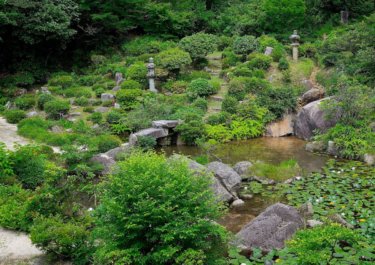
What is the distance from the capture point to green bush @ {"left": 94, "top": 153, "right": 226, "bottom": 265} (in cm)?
713

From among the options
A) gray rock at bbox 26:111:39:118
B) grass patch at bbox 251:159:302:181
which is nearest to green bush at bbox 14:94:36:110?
gray rock at bbox 26:111:39:118

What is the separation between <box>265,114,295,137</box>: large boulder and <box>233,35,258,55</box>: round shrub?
595 centimetres

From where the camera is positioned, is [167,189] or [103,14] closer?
[167,189]

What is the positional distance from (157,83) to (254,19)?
801 centimetres

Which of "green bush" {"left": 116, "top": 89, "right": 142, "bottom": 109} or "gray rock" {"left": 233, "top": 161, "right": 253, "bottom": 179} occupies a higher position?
"green bush" {"left": 116, "top": 89, "right": 142, "bottom": 109}

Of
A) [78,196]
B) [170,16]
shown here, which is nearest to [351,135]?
[78,196]

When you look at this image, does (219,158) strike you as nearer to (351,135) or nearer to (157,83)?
(351,135)

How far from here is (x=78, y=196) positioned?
11320mm

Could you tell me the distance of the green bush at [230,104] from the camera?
1908cm

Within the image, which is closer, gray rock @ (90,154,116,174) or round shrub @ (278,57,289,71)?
gray rock @ (90,154,116,174)

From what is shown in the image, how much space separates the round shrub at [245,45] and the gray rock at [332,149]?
30.2ft

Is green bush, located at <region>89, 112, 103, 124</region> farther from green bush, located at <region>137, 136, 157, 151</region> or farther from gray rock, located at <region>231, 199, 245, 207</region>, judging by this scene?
gray rock, located at <region>231, 199, 245, 207</region>

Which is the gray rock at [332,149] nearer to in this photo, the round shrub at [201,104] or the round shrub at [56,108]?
the round shrub at [201,104]

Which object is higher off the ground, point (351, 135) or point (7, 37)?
point (7, 37)
